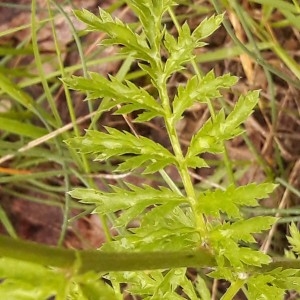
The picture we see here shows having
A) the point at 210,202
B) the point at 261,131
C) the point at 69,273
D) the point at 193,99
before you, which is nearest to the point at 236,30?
the point at 261,131

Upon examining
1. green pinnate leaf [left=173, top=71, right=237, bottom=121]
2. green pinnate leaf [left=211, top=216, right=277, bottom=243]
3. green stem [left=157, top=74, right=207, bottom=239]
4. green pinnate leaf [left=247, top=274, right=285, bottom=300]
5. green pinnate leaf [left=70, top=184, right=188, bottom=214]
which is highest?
green pinnate leaf [left=173, top=71, right=237, bottom=121]

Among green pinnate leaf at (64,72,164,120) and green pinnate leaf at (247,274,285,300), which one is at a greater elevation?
green pinnate leaf at (64,72,164,120)

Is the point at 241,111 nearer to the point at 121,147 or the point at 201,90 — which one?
the point at 201,90

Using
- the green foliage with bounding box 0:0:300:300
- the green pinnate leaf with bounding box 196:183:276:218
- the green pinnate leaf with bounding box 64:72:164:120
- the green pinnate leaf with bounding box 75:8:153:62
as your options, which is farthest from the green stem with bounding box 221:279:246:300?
the green pinnate leaf with bounding box 75:8:153:62

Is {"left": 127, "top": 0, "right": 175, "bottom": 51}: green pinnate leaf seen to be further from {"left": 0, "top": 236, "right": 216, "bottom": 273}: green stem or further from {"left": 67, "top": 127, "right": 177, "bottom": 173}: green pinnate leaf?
{"left": 0, "top": 236, "right": 216, "bottom": 273}: green stem

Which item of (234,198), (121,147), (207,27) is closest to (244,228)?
(234,198)

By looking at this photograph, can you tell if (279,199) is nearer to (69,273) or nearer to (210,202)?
(210,202)

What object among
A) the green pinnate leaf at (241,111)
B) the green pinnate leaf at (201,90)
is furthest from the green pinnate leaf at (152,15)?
the green pinnate leaf at (241,111)

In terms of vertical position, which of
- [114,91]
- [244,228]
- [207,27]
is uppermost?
[207,27]

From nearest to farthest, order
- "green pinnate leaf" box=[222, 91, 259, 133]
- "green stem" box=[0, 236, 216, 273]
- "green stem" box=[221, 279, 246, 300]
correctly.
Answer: "green stem" box=[0, 236, 216, 273] → "green stem" box=[221, 279, 246, 300] → "green pinnate leaf" box=[222, 91, 259, 133]

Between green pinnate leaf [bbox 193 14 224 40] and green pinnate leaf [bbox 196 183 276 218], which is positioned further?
green pinnate leaf [bbox 193 14 224 40]

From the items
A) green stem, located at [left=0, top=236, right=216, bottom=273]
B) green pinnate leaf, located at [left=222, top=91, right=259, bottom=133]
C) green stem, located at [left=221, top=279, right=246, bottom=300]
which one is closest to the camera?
green stem, located at [left=0, top=236, right=216, bottom=273]
